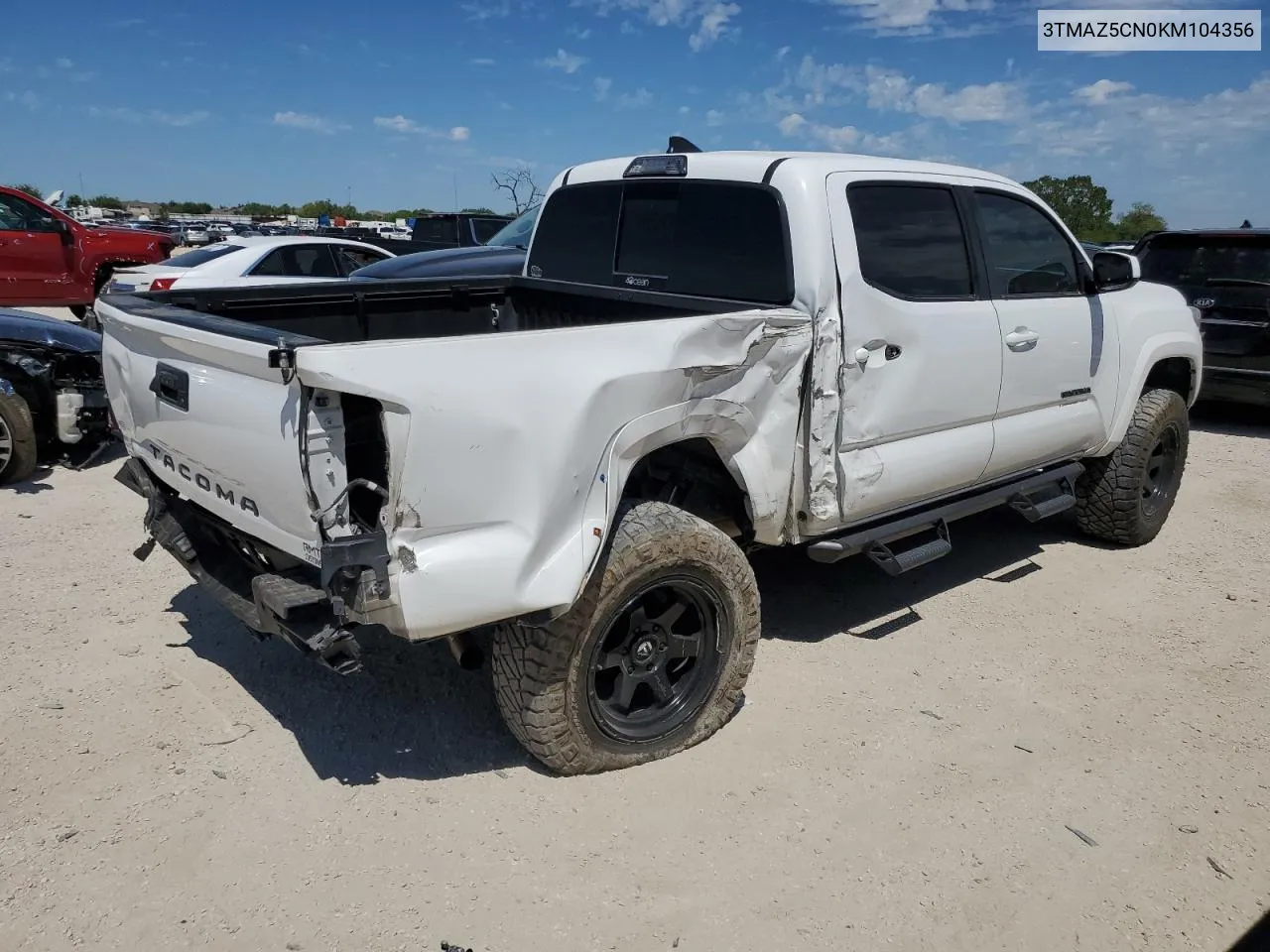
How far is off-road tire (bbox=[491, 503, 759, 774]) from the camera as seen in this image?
3.04 meters

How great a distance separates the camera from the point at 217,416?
2938 millimetres

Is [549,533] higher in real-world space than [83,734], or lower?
higher

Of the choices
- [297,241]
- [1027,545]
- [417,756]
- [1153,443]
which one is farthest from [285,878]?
[297,241]

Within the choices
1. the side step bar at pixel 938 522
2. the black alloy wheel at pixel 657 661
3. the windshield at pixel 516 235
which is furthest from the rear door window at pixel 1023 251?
the windshield at pixel 516 235

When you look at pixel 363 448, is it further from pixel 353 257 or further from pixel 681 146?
pixel 353 257

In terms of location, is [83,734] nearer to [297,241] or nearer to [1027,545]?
[1027,545]

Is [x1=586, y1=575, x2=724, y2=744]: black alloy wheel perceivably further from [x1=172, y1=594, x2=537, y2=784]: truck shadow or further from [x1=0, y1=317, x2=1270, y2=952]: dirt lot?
[x1=172, y1=594, x2=537, y2=784]: truck shadow

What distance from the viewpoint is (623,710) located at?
3.39 meters

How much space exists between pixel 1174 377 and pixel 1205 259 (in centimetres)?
382

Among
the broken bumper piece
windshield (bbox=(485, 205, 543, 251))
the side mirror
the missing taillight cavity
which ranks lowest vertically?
the broken bumper piece

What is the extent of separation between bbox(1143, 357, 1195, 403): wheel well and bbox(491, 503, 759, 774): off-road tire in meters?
3.77

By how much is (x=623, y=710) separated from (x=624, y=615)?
1.16 ft

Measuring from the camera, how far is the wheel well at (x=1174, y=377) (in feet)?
19.4

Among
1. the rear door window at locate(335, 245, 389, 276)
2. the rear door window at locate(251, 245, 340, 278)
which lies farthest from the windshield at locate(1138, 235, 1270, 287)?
the rear door window at locate(251, 245, 340, 278)
